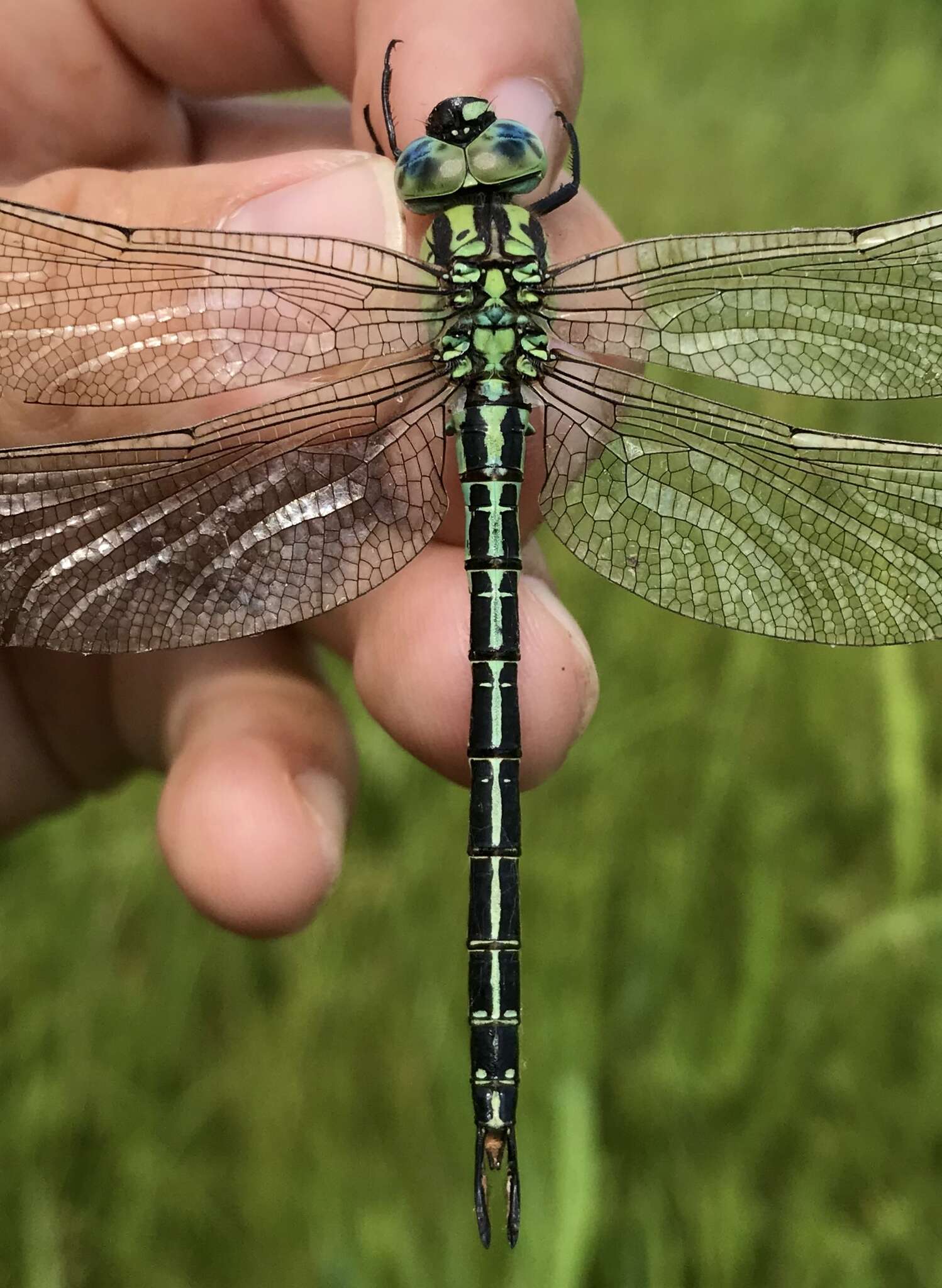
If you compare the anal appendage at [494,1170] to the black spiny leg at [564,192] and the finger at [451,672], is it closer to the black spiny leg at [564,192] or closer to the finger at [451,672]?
the finger at [451,672]

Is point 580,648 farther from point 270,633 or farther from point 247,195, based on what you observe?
point 247,195

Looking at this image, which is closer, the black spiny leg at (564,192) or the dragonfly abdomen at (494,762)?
the dragonfly abdomen at (494,762)

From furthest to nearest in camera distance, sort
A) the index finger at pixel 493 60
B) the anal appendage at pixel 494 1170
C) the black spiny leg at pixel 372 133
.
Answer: the black spiny leg at pixel 372 133
the index finger at pixel 493 60
the anal appendage at pixel 494 1170

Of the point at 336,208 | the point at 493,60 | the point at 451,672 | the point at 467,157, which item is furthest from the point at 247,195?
the point at 451,672

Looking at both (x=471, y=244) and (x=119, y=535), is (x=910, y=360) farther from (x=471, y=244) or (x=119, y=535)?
(x=119, y=535)

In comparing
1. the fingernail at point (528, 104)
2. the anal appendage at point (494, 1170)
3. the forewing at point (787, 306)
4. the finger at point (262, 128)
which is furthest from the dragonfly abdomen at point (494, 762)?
the finger at point (262, 128)

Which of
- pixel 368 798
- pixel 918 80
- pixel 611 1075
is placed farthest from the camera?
pixel 918 80

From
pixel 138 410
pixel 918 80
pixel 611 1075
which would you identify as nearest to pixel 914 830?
pixel 611 1075
